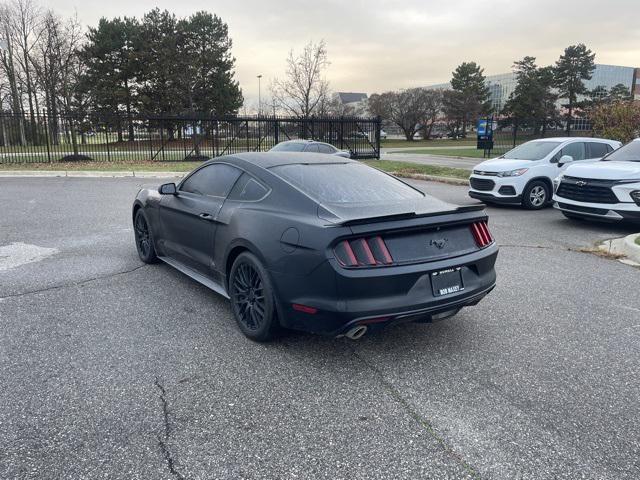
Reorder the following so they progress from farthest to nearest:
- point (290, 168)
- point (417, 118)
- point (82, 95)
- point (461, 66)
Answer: point (461, 66)
point (417, 118)
point (82, 95)
point (290, 168)

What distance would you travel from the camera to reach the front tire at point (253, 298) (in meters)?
3.82

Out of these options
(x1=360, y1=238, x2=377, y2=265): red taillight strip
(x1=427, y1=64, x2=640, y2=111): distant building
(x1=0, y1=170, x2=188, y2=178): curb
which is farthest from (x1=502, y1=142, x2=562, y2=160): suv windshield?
(x1=427, y1=64, x2=640, y2=111): distant building

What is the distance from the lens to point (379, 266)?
3482mm

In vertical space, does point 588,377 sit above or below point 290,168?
below

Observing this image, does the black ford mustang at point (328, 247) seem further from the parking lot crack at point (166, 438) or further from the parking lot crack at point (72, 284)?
the parking lot crack at point (72, 284)

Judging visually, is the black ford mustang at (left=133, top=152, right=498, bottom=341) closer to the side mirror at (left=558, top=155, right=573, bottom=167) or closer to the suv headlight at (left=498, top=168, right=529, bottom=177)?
the suv headlight at (left=498, top=168, right=529, bottom=177)

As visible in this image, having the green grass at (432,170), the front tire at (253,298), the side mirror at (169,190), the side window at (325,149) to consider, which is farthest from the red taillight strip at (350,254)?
the green grass at (432,170)

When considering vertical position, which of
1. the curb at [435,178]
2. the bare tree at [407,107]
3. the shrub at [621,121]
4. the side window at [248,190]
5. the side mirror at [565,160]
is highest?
the bare tree at [407,107]

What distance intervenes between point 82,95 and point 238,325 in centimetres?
4758

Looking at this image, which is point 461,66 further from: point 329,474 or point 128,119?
point 329,474

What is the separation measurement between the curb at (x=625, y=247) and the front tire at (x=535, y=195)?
3.36m

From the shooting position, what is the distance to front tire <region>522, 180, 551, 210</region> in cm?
1136

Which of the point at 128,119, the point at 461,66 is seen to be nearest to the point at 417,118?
the point at 461,66

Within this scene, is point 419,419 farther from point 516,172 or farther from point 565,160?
point 565,160
